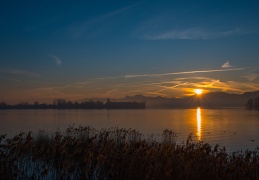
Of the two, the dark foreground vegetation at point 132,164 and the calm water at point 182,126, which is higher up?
the dark foreground vegetation at point 132,164

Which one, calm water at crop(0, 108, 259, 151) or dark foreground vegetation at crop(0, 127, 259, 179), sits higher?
dark foreground vegetation at crop(0, 127, 259, 179)

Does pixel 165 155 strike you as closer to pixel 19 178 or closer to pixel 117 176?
pixel 117 176

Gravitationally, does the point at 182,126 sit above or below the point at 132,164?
below

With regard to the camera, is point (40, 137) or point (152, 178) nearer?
point (152, 178)

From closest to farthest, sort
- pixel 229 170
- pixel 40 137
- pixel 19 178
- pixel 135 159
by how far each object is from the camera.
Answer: pixel 229 170 → pixel 19 178 → pixel 135 159 → pixel 40 137

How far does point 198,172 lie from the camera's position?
39.0ft

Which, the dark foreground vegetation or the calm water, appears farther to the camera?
the calm water

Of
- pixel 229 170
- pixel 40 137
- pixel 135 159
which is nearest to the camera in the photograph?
pixel 229 170

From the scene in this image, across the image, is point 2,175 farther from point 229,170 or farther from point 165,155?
point 229,170

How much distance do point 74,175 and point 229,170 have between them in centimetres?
592

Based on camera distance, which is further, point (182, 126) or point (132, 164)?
point (182, 126)

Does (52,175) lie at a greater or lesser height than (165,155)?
lesser

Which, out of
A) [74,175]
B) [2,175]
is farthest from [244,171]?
[2,175]

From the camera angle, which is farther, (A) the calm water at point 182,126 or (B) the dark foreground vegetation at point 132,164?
(A) the calm water at point 182,126
